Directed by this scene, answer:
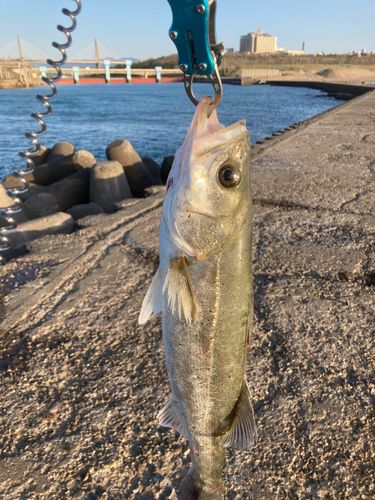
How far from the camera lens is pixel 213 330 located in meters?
1.44

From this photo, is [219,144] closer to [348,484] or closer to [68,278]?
[348,484]

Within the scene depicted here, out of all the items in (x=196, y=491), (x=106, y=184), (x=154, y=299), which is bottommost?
(x=106, y=184)

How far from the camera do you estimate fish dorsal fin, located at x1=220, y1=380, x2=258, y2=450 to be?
58.4 inches

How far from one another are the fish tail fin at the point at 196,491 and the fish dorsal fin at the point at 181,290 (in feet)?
2.38

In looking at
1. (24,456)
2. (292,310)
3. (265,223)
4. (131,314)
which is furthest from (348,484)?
(265,223)

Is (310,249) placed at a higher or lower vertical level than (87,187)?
higher

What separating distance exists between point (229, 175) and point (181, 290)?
50 cm

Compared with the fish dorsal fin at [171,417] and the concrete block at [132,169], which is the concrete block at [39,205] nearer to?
the concrete block at [132,169]

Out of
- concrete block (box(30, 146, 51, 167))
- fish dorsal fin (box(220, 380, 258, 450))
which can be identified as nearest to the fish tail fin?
fish dorsal fin (box(220, 380, 258, 450))

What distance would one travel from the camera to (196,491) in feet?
5.05

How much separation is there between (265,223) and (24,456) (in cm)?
352

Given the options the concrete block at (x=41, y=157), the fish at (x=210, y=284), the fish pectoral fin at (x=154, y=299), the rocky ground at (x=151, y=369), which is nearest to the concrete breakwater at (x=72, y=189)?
the concrete block at (x=41, y=157)

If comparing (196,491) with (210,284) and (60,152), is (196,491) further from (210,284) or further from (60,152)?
(60,152)

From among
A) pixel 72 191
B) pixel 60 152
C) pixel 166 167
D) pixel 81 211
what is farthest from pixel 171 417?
pixel 60 152
